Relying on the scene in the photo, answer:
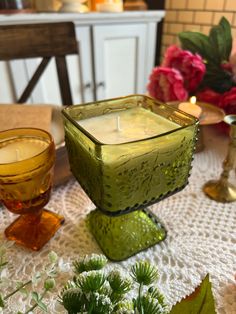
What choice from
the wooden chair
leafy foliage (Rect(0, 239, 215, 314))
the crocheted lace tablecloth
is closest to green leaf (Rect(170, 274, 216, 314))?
leafy foliage (Rect(0, 239, 215, 314))

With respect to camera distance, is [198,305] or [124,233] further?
[124,233]

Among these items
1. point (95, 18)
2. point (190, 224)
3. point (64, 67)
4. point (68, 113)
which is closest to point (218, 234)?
point (190, 224)

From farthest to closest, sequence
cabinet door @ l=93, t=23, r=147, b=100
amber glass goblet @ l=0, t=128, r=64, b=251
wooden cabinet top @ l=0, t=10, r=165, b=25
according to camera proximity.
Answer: cabinet door @ l=93, t=23, r=147, b=100, wooden cabinet top @ l=0, t=10, r=165, b=25, amber glass goblet @ l=0, t=128, r=64, b=251

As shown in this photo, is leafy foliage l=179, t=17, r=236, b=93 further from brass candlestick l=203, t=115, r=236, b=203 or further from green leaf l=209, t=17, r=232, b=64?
brass candlestick l=203, t=115, r=236, b=203

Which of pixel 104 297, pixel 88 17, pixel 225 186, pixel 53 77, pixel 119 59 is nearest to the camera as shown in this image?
pixel 104 297

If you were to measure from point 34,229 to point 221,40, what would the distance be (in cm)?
51

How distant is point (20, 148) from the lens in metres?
0.33

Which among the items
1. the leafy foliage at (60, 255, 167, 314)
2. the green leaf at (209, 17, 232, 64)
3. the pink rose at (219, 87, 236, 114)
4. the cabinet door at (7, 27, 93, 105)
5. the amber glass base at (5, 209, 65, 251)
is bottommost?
the cabinet door at (7, 27, 93, 105)

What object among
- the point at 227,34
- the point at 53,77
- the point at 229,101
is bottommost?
the point at 53,77

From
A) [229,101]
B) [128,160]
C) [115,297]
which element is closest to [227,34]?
[229,101]

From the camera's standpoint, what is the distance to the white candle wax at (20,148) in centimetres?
31

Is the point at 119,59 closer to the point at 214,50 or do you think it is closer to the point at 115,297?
the point at 214,50

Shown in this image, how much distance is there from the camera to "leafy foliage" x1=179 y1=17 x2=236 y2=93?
0.56 metres

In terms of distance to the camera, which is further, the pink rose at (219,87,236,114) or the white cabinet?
the white cabinet
